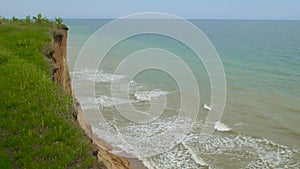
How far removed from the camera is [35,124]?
5758 mm

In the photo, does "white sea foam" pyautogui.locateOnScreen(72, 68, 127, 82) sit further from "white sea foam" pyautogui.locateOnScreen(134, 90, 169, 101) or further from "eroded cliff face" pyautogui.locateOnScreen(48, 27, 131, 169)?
"eroded cliff face" pyautogui.locateOnScreen(48, 27, 131, 169)

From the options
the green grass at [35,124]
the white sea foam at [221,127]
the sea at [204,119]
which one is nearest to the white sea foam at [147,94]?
the sea at [204,119]

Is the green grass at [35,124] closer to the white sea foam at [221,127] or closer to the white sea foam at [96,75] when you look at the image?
the white sea foam at [221,127]

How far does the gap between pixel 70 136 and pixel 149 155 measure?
8.33 meters

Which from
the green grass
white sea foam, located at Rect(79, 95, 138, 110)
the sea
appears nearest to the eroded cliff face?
the green grass

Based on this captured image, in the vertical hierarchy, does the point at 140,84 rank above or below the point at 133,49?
below

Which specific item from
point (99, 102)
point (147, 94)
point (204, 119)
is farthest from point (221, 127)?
point (99, 102)

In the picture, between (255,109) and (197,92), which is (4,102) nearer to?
(255,109)

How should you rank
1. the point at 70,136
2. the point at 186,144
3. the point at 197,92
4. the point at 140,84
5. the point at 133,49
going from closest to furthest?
the point at 70,136
the point at 186,144
the point at 197,92
the point at 140,84
the point at 133,49

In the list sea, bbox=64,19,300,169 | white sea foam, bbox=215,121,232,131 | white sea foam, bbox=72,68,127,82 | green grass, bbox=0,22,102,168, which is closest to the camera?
green grass, bbox=0,22,102,168

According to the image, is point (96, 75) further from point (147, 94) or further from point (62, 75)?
point (62, 75)

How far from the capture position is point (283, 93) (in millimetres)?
24344

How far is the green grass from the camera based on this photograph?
4902 millimetres

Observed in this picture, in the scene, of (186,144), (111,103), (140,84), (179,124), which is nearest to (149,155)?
(186,144)
